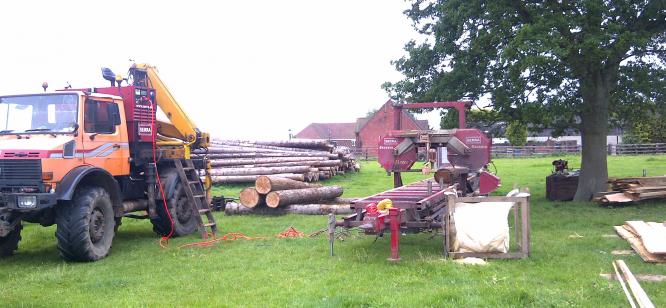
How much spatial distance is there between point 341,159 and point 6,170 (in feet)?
69.5

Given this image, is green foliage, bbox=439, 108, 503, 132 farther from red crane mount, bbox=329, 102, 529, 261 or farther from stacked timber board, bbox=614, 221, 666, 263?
stacked timber board, bbox=614, 221, 666, 263

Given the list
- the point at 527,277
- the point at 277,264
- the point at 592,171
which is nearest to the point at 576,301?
the point at 527,277

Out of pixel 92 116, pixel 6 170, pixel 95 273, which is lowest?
pixel 95 273

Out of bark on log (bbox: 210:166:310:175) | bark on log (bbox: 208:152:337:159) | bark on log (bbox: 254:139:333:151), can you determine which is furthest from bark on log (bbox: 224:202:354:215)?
bark on log (bbox: 254:139:333:151)

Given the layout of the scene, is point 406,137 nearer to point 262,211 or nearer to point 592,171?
point 262,211

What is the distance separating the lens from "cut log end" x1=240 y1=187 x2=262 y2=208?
1488 centimetres

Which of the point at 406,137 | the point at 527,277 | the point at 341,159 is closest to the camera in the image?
the point at 527,277

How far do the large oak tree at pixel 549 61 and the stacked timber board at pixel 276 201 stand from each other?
3.89 m

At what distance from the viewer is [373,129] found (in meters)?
63.7

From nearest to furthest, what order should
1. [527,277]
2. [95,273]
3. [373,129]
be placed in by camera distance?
[527,277], [95,273], [373,129]

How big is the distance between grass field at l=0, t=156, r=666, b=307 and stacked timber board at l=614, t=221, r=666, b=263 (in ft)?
0.68

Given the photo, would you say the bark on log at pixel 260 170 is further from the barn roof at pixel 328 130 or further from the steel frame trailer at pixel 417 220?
the barn roof at pixel 328 130

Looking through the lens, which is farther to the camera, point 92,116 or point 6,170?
point 92,116

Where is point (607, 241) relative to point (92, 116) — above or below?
below
